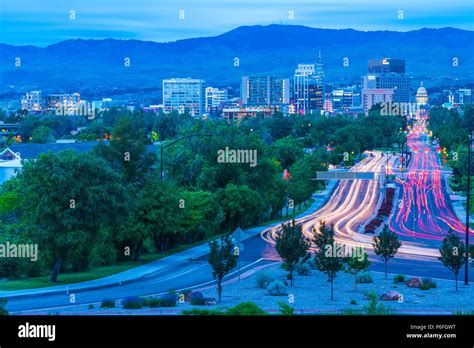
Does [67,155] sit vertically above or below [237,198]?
above

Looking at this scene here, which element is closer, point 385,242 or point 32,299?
point 32,299

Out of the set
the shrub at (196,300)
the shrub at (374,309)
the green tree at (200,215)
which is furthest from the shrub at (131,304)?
the green tree at (200,215)

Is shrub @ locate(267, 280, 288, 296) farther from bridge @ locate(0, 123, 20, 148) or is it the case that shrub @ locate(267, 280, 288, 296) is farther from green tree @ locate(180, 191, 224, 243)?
bridge @ locate(0, 123, 20, 148)

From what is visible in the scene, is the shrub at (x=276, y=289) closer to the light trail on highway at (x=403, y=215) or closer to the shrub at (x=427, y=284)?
the shrub at (x=427, y=284)

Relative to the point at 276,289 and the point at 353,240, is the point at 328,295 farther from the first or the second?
the point at 353,240

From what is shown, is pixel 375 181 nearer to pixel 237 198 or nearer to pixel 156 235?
pixel 237 198

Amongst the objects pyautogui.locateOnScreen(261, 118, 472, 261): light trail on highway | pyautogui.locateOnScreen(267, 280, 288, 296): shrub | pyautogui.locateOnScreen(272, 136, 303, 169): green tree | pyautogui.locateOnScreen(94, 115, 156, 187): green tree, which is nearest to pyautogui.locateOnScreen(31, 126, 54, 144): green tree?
pyautogui.locateOnScreen(272, 136, 303, 169): green tree
